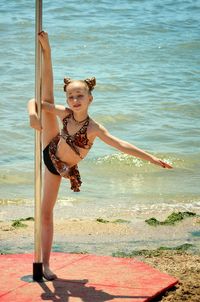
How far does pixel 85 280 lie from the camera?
19.0 feet

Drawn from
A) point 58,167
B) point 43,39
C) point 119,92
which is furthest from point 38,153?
point 119,92

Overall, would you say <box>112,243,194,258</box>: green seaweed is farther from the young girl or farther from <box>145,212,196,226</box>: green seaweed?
the young girl

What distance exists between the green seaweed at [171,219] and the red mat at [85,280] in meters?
1.52

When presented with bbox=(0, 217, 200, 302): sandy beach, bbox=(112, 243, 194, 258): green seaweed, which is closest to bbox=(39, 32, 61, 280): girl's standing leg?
bbox=(0, 217, 200, 302): sandy beach

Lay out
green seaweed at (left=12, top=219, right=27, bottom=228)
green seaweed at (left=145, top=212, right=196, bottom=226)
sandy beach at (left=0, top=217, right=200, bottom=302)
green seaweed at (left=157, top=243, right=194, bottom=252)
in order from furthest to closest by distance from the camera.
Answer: green seaweed at (left=145, top=212, right=196, bottom=226)
green seaweed at (left=12, top=219, right=27, bottom=228)
green seaweed at (left=157, top=243, right=194, bottom=252)
sandy beach at (left=0, top=217, right=200, bottom=302)

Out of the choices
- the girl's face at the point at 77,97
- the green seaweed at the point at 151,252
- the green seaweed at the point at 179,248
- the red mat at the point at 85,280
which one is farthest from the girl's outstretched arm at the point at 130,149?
the green seaweed at the point at 179,248

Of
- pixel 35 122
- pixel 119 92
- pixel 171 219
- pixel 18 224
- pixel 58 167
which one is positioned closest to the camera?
pixel 35 122

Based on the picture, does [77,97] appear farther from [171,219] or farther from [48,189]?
[171,219]

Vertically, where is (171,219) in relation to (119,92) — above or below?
above

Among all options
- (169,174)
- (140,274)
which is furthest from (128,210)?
(140,274)

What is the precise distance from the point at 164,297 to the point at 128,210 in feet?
10.0

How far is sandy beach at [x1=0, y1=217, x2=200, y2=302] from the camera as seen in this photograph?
→ 6250mm

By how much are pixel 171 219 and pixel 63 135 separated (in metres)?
2.41

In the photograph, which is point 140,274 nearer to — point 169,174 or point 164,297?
point 164,297
